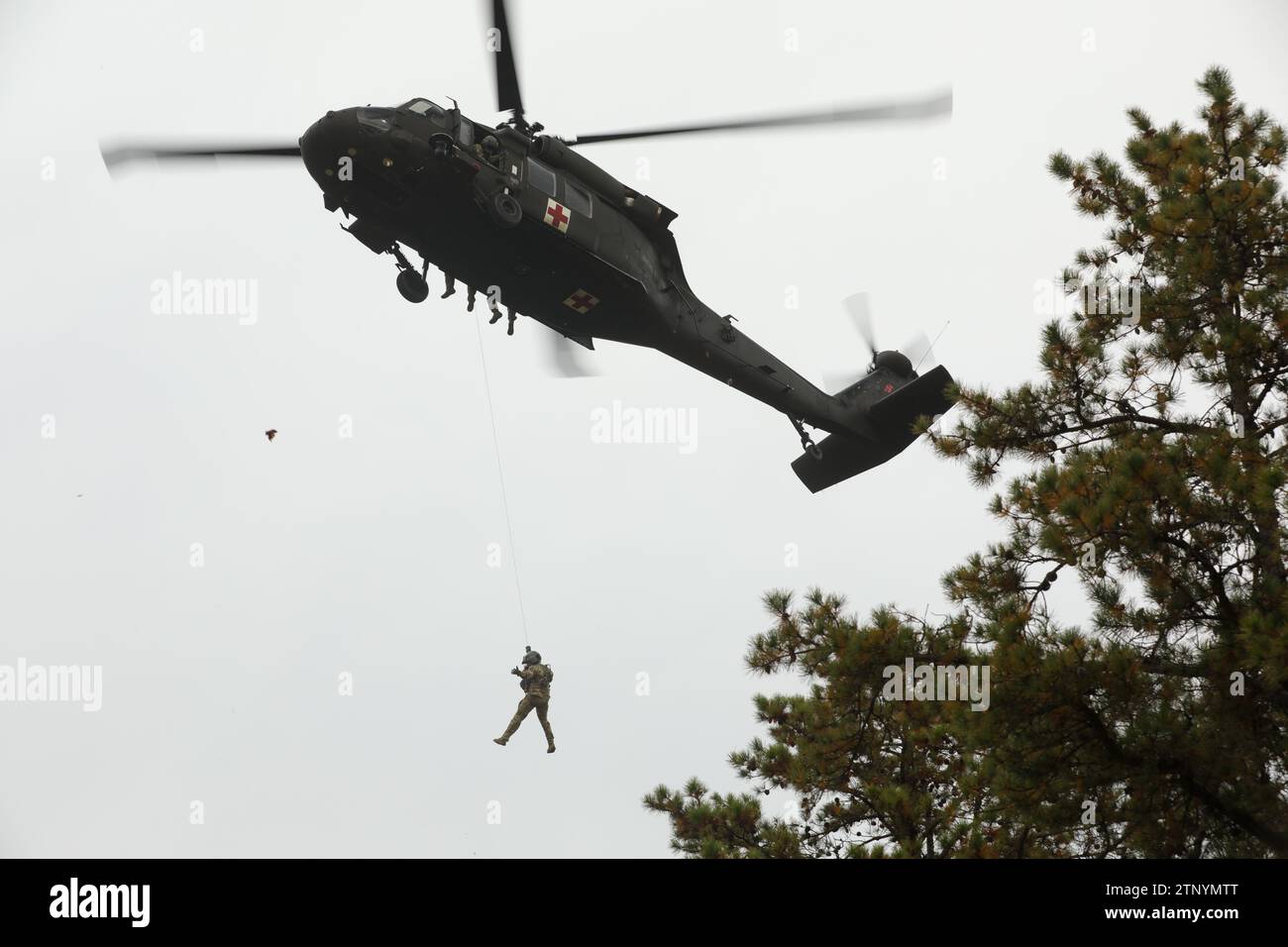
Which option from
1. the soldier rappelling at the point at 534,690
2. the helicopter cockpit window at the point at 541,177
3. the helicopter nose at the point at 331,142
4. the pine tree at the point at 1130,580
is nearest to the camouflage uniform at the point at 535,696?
the soldier rappelling at the point at 534,690

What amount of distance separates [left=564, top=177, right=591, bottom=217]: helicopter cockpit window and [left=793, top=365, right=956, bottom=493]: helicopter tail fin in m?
5.57

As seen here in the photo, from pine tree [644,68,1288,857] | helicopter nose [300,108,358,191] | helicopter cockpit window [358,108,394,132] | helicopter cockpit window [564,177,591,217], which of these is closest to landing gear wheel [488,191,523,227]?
helicopter cockpit window [564,177,591,217]

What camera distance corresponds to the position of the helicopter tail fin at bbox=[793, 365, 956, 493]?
18609 mm

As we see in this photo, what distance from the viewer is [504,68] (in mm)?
14367

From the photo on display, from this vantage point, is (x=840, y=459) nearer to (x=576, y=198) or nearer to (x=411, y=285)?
(x=576, y=198)

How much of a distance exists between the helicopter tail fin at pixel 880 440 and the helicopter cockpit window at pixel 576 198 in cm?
557

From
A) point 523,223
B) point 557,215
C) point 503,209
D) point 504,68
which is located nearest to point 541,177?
point 557,215

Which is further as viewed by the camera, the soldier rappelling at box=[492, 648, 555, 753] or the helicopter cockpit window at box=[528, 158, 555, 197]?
the soldier rappelling at box=[492, 648, 555, 753]

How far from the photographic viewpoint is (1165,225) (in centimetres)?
1151

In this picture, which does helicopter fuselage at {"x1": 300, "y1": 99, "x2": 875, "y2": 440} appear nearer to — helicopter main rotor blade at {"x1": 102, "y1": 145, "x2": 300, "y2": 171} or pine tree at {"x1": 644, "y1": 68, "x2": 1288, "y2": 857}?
helicopter main rotor blade at {"x1": 102, "y1": 145, "x2": 300, "y2": 171}

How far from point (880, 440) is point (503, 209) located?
288 inches
